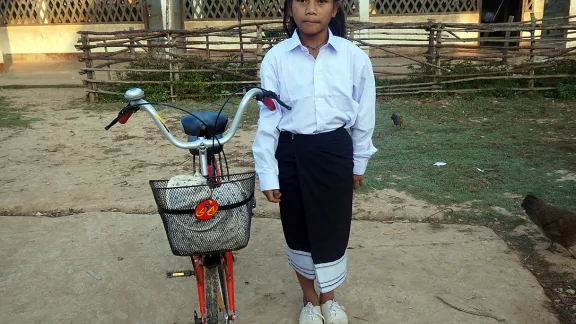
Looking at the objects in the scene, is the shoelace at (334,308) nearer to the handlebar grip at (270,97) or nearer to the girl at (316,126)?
the girl at (316,126)

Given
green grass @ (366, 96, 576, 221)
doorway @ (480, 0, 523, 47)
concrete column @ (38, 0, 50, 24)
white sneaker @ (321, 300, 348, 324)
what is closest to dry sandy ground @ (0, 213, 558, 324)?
white sneaker @ (321, 300, 348, 324)

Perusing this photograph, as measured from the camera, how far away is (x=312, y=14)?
1979 mm

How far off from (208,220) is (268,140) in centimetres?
45

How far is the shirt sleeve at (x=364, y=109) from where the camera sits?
209 cm

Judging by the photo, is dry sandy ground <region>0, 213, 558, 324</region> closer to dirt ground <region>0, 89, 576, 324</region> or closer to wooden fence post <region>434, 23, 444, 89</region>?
dirt ground <region>0, 89, 576, 324</region>

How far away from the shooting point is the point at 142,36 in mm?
7621

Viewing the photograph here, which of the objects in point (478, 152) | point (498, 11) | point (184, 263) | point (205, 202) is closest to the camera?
point (205, 202)

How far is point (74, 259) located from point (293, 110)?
1.77 m

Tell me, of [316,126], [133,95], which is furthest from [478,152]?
[133,95]

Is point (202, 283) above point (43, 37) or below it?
below

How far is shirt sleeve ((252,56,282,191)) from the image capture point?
6.70 feet

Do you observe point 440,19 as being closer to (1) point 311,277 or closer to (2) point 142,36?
(2) point 142,36

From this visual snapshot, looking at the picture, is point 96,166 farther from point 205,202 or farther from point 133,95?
point 205,202

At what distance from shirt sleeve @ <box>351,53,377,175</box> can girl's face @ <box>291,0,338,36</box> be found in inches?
9.0
